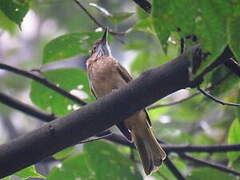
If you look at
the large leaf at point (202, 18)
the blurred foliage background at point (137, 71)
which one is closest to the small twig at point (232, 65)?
the blurred foliage background at point (137, 71)

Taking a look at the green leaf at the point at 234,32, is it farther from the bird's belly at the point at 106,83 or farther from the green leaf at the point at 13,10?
the bird's belly at the point at 106,83

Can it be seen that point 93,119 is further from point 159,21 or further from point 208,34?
point 208,34

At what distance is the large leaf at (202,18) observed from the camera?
51.0 inches

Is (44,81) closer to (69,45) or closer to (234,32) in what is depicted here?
(69,45)

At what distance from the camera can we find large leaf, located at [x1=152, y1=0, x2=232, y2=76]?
51.0 inches

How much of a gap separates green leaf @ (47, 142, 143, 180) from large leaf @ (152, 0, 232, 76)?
5.32 feet

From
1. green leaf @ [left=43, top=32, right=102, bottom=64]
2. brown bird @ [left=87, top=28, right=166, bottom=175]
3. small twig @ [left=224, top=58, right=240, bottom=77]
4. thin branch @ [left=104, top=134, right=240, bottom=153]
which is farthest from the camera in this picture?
brown bird @ [left=87, top=28, right=166, bottom=175]

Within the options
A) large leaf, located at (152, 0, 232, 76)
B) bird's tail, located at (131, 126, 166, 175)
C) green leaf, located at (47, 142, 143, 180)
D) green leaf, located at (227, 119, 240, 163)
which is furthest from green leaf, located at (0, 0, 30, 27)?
green leaf, located at (227, 119, 240, 163)

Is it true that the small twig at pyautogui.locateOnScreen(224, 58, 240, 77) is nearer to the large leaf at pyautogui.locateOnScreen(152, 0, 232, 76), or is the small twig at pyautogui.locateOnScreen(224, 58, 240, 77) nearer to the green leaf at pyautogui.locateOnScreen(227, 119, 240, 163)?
the large leaf at pyautogui.locateOnScreen(152, 0, 232, 76)

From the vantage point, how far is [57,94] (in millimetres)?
3277

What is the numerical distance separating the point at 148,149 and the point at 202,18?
7.02ft

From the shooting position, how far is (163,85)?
177cm

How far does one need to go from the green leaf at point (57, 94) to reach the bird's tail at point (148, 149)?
0.52m

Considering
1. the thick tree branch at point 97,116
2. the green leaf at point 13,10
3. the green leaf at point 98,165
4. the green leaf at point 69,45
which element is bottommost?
the green leaf at point 98,165
